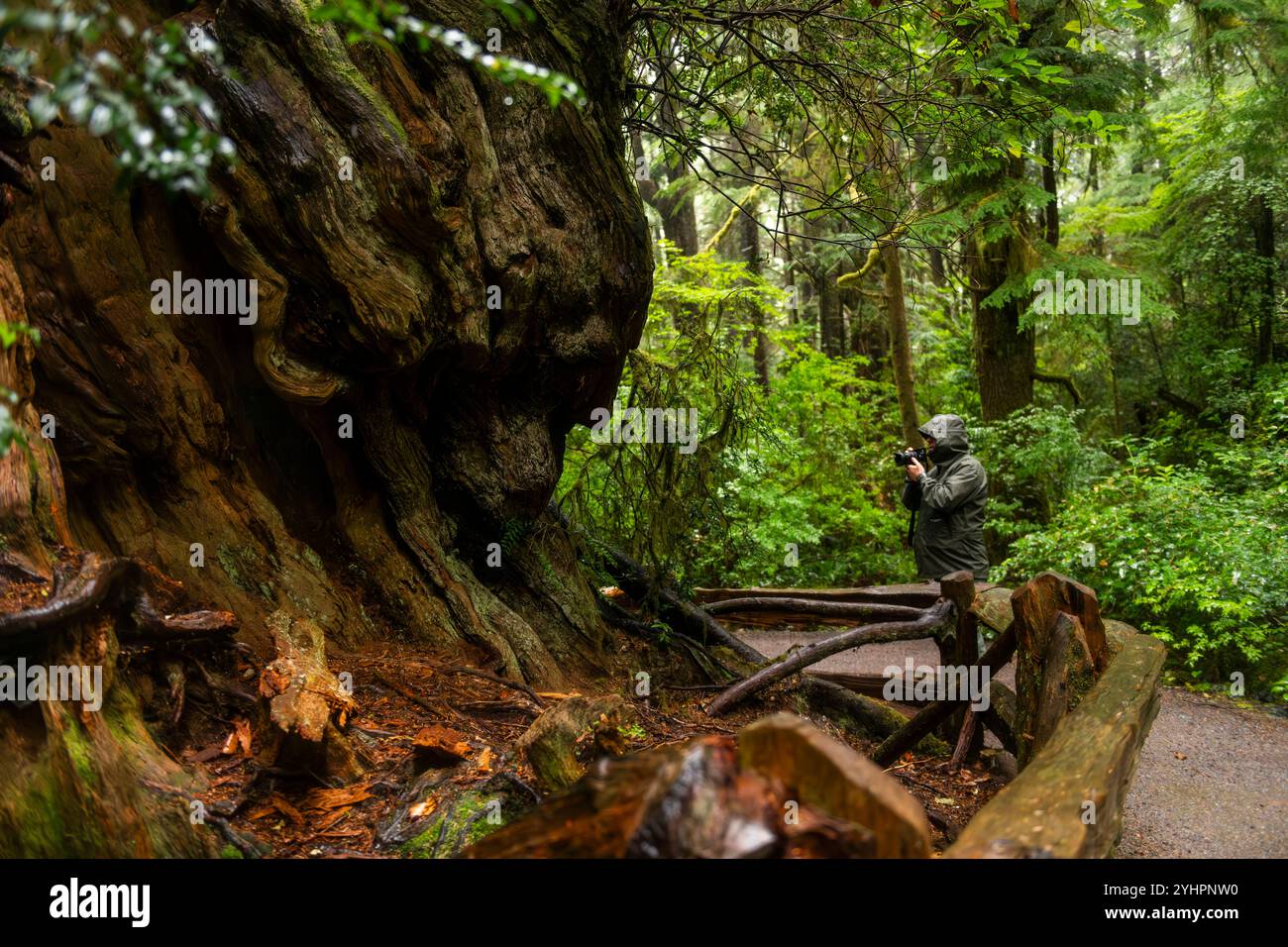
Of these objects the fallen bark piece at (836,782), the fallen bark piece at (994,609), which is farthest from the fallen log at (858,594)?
the fallen bark piece at (836,782)

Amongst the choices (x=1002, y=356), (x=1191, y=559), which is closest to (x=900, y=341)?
(x=1002, y=356)

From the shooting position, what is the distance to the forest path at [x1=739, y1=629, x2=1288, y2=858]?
4613mm

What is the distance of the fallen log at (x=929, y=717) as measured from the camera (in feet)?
18.1

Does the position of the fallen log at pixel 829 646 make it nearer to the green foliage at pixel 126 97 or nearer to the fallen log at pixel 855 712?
the fallen log at pixel 855 712

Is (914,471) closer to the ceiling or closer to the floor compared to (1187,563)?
closer to the ceiling

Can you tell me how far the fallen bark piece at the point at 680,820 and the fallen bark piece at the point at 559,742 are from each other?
1539 millimetres

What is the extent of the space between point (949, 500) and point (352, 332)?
616 centimetres

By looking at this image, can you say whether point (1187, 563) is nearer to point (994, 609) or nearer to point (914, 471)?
point (914, 471)

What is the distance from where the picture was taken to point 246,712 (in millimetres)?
3654

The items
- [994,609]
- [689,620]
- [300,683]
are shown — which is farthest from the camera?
[689,620]

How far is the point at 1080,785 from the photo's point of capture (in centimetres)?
271

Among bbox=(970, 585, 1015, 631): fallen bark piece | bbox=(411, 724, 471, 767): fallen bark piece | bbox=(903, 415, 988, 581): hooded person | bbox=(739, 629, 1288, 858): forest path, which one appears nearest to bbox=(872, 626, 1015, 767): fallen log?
bbox=(970, 585, 1015, 631): fallen bark piece
